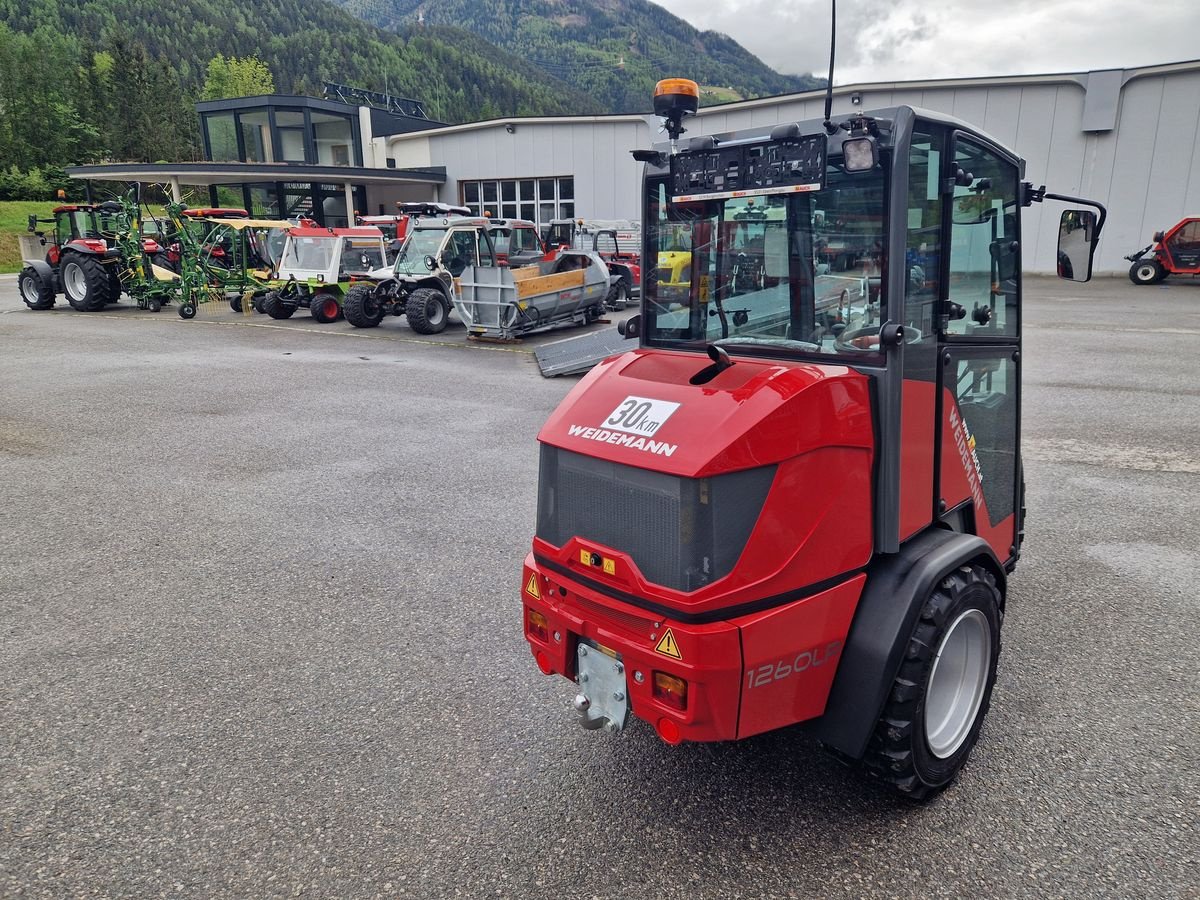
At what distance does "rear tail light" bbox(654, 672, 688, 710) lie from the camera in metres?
2.36

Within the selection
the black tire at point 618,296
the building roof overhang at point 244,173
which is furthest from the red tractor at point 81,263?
the black tire at point 618,296

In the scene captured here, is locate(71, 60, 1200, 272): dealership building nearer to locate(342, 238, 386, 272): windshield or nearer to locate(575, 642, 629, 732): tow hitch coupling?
locate(342, 238, 386, 272): windshield

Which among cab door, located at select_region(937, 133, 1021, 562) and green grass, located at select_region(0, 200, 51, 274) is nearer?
cab door, located at select_region(937, 133, 1021, 562)

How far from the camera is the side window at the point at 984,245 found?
2873 mm

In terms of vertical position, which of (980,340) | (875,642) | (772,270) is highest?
(772,270)

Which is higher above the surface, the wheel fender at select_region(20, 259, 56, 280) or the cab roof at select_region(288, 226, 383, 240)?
the cab roof at select_region(288, 226, 383, 240)

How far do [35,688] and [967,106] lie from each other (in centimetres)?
2905

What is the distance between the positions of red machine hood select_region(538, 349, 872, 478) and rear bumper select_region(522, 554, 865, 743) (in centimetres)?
47

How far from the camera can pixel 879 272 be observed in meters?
2.56

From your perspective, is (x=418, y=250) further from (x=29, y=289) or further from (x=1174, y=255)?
(x=1174, y=255)

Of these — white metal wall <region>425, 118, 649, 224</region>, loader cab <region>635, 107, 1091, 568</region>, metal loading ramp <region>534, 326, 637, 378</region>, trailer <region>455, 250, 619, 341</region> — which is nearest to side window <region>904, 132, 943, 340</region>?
loader cab <region>635, 107, 1091, 568</region>

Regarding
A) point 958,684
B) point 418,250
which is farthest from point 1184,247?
point 958,684

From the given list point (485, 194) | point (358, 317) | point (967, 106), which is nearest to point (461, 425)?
point (358, 317)

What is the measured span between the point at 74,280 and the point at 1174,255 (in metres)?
29.1
